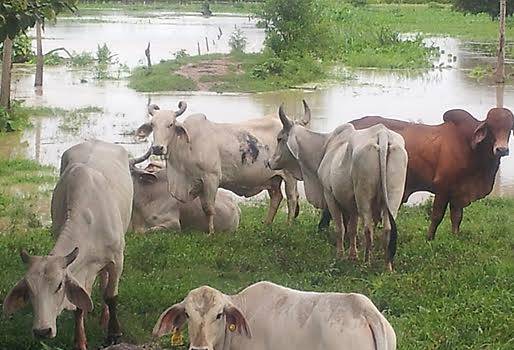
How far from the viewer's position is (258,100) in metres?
23.4

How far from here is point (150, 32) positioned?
47.8m

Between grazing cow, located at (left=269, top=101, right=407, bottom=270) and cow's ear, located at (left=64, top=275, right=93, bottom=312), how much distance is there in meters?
3.03

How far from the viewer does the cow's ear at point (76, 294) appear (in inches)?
211

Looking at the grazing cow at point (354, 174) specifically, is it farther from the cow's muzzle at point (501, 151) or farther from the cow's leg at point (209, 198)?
the cow's muzzle at point (501, 151)

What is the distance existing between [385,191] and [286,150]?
208 centimetres

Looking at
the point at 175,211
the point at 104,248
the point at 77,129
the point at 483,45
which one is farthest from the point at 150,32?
the point at 104,248

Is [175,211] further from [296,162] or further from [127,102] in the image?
[127,102]

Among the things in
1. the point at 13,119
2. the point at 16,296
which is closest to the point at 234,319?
the point at 16,296

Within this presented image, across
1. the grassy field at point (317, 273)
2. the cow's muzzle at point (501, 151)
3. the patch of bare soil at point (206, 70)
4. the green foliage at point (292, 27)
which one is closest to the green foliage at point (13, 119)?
the grassy field at point (317, 273)

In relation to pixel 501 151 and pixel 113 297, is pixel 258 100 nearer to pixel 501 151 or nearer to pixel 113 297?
pixel 501 151

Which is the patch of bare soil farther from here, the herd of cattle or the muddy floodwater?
the herd of cattle

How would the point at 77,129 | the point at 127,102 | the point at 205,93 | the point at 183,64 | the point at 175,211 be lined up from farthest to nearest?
the point at 183,64 → the point at 205,93 → the point at 127,102 → the point at 77,129 → the point at 175,211

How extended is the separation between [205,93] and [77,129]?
7.51 meters

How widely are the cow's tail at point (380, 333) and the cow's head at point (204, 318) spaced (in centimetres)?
61
